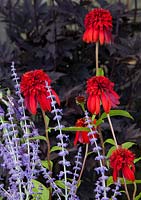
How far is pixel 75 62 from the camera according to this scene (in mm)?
1985

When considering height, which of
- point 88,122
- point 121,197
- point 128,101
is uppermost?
point 88,122

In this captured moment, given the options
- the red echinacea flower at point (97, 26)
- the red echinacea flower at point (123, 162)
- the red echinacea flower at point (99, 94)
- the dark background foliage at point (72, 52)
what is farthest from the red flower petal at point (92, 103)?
the dark background foliage at point (72, 52)

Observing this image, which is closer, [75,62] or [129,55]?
[129,55]

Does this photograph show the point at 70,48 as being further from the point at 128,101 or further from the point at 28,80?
the point at 28,80

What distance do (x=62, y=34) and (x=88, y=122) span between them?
941mm

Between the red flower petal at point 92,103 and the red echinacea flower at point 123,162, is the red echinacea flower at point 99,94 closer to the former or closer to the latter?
the red flower petal at point 92,103

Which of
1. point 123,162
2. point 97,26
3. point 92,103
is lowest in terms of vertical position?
point 123,162

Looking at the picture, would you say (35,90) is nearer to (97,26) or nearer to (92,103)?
(92,103)

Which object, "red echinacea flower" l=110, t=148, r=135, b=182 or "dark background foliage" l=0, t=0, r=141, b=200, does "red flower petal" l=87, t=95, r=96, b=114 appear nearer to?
"red echinacea flower" l=110, t=148, r=135, b=182

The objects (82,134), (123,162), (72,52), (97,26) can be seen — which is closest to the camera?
(123,162)

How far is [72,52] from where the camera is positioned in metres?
2.01

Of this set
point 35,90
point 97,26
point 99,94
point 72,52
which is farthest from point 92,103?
point 72,52

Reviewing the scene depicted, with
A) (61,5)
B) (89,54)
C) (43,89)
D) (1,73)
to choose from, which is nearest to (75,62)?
(89,54)

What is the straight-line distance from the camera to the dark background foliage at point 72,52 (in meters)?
1.79
